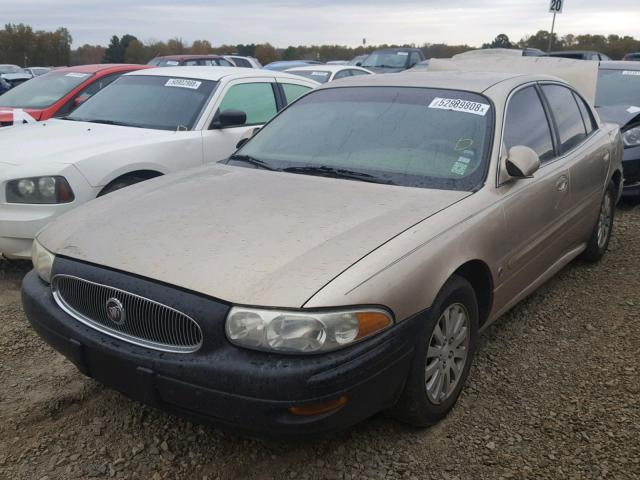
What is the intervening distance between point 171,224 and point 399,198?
106 cm

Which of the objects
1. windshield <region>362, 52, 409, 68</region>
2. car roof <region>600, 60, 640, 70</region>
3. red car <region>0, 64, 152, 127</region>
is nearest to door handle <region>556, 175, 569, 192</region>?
car roof <region>600, 60, 640, 70</region>

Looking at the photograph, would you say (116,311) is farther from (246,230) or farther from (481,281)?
(481,281)

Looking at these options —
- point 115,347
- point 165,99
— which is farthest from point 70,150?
point 115,347

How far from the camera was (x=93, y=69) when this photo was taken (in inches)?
310

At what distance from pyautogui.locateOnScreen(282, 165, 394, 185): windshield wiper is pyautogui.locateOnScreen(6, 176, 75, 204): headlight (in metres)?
1.85

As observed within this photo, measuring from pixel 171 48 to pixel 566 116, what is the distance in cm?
4995

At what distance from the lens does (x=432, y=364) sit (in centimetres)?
270

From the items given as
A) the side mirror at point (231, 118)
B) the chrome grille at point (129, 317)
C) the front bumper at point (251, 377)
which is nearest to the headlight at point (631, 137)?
the side mirror at point (231, 118)

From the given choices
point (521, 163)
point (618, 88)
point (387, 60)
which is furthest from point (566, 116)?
point (387, 60)

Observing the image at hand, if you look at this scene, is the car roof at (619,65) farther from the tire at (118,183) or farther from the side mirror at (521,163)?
the tire at (118,183)

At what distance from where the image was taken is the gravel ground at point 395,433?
2564 mm

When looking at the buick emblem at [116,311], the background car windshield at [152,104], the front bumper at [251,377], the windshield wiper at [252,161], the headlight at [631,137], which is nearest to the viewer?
the front bumper at [251,377]

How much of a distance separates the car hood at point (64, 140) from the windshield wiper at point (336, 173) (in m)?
1.99

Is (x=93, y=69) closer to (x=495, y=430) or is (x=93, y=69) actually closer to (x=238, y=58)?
(x=495, y=430)
